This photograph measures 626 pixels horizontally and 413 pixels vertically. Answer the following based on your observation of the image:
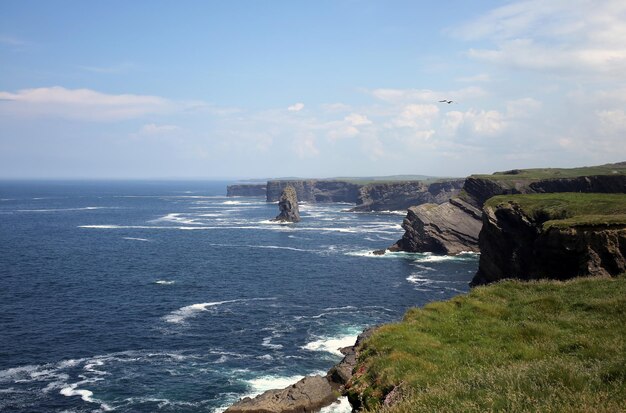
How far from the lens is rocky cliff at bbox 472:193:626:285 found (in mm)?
53375

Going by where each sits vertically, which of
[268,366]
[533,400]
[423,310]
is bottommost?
[268,366]

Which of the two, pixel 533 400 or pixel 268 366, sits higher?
pixel 533 400

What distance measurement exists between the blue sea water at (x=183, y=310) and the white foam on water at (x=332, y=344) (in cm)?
22

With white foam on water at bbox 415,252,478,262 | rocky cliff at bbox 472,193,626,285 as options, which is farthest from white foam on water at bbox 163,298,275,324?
white foam on water at bbox 415,252,478,262

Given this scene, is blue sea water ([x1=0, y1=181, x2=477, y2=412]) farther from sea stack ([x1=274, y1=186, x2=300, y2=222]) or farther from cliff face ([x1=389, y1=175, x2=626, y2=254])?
sea stack ([x1=274, y1=186, x2=300, y2=222])

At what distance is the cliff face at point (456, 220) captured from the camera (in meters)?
116

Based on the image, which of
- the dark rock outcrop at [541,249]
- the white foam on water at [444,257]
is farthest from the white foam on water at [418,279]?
the white foam on water at [444,257]

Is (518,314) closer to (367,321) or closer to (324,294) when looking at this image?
(367,321)

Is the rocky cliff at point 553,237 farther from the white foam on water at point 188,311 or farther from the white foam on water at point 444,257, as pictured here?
the white foam on water at point 188,311

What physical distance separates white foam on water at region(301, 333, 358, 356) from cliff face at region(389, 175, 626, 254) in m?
65.7

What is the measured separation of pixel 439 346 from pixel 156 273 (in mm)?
72376

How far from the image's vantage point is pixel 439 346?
2694 centimetres

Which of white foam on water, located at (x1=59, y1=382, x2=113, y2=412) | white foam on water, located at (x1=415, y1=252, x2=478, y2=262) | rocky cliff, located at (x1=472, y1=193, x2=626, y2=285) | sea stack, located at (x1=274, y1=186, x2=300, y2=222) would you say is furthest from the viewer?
sea stack, located at (x1=274, y1=186, x2=300, y2=222)

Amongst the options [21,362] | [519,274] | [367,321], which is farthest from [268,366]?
[519,274]
